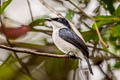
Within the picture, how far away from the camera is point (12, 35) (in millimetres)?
2021

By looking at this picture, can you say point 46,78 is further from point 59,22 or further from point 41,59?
point 59,22

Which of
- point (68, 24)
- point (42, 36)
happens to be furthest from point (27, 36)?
point (68, 24)

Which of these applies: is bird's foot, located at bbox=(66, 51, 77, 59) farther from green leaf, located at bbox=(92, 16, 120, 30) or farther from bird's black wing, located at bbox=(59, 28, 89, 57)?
green leaf, located at bbox=(92, 16, 120, 30)

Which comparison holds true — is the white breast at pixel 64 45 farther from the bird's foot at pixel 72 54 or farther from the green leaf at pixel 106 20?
the green leaf at pixel 106 20

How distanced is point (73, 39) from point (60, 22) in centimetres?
17

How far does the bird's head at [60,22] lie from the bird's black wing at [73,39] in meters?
0.03

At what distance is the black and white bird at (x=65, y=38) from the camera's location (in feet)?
6.93

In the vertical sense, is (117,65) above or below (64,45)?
below

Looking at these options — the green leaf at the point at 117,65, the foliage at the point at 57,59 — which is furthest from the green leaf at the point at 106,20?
the green leaf at the point at 117,65

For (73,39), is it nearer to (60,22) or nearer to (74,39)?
(74,39)

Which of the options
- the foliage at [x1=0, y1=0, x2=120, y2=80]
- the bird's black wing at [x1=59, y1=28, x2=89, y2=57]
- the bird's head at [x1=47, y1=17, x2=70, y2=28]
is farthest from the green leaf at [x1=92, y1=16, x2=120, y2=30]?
the bird's head at [x1=47, y1=17, x2=70, y2=28]

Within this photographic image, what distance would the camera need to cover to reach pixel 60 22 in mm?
2225

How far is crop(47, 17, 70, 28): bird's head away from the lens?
7.09ft

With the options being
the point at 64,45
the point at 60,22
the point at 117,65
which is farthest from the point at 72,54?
the point at 117,65
